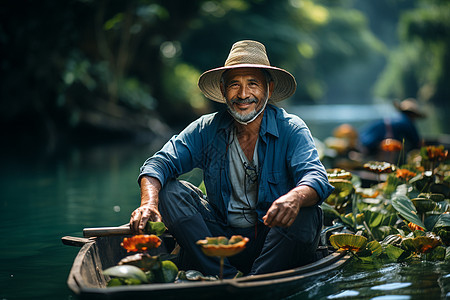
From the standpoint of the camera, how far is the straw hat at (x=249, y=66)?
9.70 feet

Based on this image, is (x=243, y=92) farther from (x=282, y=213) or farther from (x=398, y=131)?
(x=398, y=131)

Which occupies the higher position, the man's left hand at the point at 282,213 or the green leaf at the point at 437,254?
the man's left hand at the point at 282,213

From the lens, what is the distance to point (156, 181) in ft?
9.04

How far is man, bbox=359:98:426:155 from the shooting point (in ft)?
21.3

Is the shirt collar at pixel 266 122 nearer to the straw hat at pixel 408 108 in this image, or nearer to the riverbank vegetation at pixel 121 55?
the straw hat at pixel 408 108

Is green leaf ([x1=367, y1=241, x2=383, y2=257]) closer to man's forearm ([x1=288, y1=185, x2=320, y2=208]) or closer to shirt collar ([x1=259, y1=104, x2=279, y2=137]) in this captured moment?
man's forearm ([x1=288, y1=185, x2=320, y2=208])

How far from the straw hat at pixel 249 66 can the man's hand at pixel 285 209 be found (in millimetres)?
826

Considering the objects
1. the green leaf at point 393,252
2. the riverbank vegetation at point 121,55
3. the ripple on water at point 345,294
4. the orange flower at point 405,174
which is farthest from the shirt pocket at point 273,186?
the riverbank vegetation at point 121,55

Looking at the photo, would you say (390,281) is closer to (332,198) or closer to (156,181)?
(332,198)

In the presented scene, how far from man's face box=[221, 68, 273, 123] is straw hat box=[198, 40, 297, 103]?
65 mm

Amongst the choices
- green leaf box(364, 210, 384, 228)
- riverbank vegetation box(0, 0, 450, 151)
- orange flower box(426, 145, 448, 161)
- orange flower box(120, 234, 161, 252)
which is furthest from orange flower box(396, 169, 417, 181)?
riverbank vegetation box(0, 0, 450, 151)

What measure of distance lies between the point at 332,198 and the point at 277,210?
160 centimetres

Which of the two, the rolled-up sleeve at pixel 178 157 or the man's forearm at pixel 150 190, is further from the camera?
the rolled-up sleeve at pixel 178 157

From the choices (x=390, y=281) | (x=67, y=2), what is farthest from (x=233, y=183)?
(x=67, y=2)
